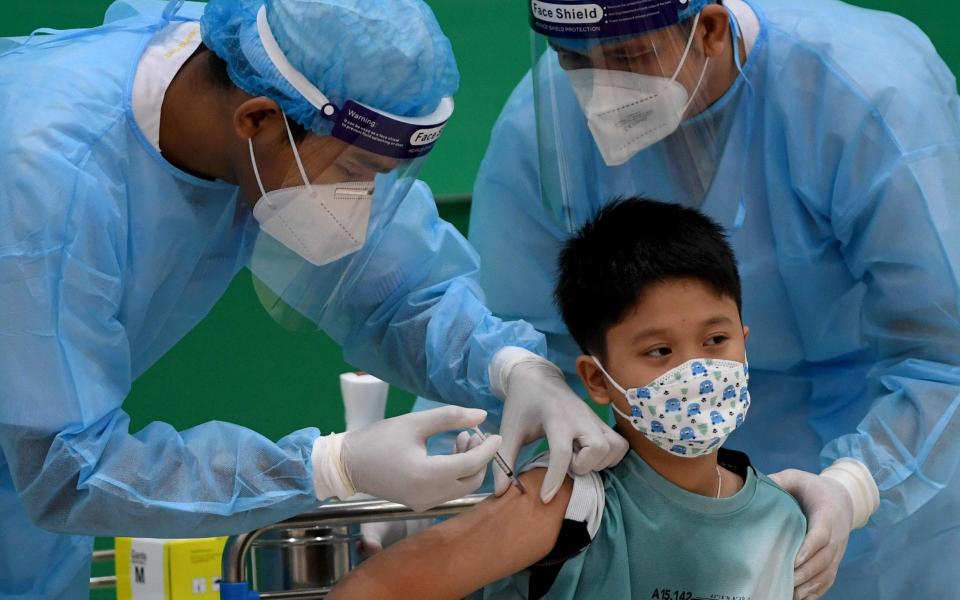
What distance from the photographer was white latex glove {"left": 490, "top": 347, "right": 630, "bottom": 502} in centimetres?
157

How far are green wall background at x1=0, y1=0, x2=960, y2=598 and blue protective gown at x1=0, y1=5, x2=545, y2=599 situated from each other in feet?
4.43

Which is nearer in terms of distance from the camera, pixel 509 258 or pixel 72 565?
pixel 72 565

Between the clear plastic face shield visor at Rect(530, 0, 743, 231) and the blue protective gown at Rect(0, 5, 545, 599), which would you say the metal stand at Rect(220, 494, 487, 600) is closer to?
the blue protective gown at Rect(0, 5, 545, 599)

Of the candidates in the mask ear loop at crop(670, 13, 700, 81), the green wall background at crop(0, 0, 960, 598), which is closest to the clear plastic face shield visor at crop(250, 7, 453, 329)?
the mask ear loop at crop(670, 13, 700, 81)

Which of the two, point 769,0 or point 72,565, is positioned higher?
point 769,0

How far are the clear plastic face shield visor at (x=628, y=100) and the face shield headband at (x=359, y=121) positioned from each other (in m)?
0.28

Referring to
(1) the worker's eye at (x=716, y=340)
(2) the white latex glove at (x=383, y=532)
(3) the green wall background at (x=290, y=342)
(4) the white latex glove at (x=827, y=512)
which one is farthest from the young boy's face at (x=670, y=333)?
(3) the green wall background at (x=290, y=342)

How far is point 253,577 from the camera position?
2.25 m

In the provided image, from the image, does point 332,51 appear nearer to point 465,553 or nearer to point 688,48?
point 688,48

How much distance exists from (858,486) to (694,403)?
359mm

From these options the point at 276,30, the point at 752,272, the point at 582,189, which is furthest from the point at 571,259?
the point at 276,30

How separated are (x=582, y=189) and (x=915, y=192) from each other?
49 cm

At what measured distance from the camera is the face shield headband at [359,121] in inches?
60.3

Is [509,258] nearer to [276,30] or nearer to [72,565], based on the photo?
[276,30]
